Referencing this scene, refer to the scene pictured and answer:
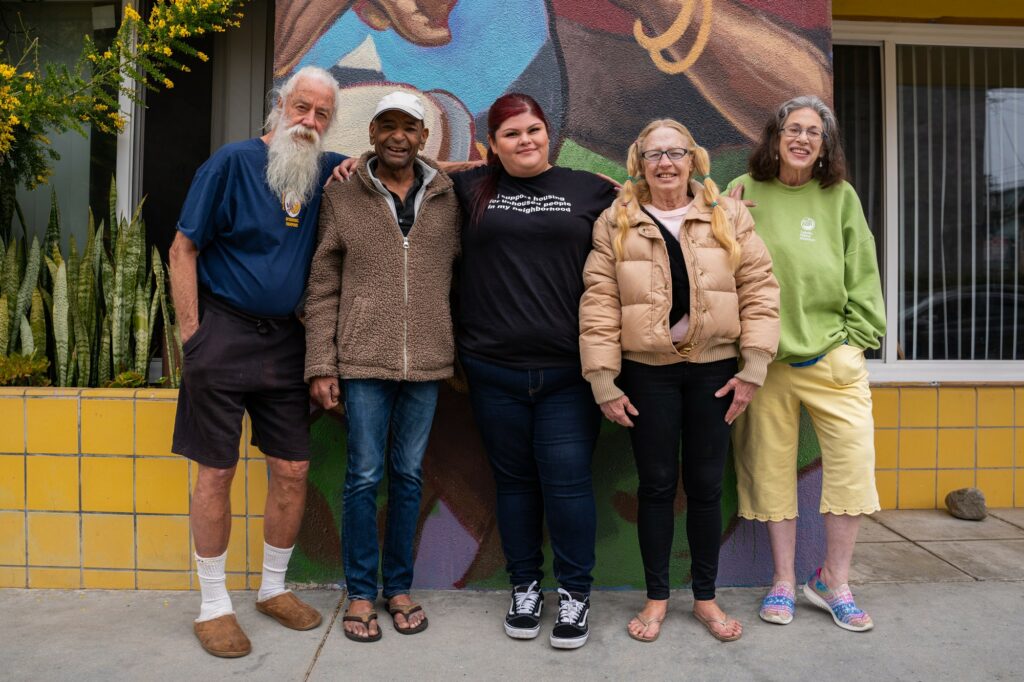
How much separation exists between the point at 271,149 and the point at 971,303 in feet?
14.8

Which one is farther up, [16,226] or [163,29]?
[163,29]

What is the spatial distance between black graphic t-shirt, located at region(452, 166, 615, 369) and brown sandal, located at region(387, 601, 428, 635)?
105 centimetres

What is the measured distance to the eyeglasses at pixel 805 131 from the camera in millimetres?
3174

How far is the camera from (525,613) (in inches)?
124

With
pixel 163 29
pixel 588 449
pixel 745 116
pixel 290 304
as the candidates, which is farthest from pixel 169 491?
pixel 745 116

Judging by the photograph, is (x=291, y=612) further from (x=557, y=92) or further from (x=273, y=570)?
(x=557, y=92)

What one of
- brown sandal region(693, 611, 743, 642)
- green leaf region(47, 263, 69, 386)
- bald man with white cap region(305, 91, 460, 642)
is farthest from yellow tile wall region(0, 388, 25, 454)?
brown sandal region(693, 611, 743, 642)

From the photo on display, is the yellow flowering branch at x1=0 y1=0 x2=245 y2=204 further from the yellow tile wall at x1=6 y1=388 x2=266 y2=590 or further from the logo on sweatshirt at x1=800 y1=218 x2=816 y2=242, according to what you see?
the logo on sweatshirt at x1=800 y1=218 x2=816 y2=242

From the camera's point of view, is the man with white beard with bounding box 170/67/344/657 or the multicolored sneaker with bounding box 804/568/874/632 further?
the multicolored sneaker with bounding box 804/568/874/632

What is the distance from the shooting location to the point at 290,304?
304 centimetres

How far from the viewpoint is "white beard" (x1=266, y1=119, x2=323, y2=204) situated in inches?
118

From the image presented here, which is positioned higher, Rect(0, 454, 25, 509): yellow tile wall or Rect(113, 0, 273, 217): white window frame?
Rect(113, 0, 273, 217): white window frame

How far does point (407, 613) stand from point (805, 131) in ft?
8.11

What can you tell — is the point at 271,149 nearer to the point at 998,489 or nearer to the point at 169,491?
the point at 169,491
